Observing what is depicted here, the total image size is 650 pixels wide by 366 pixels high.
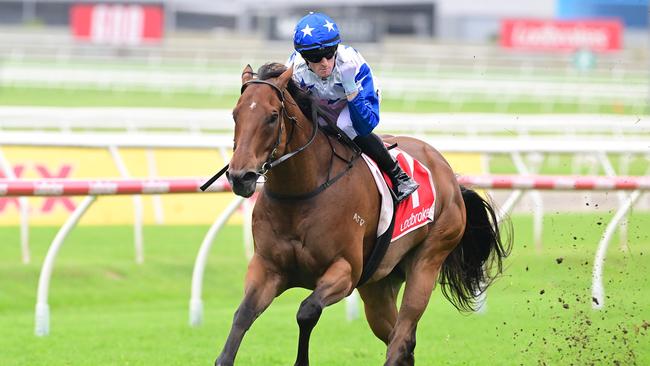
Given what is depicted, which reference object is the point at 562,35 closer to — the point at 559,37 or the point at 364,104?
the point at 559,37

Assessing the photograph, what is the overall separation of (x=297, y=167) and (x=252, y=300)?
0.57 metres

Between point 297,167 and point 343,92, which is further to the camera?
point 343,92

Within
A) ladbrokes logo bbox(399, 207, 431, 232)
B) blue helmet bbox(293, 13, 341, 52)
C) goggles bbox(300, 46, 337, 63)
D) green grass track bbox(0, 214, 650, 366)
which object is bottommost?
green grass track bbox(0, 214, 650, 366)

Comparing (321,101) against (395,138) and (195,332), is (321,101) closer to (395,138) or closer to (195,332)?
(395,138)

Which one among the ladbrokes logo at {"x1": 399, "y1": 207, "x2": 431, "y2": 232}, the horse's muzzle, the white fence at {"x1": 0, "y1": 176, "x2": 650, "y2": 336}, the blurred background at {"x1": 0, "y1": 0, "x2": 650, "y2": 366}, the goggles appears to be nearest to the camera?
the horse's muzzle

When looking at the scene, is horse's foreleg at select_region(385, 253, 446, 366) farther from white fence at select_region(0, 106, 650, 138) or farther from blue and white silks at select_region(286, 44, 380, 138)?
white fence at select_region(0, 106, 650, 138)

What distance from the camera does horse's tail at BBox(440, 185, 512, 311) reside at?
6.08m

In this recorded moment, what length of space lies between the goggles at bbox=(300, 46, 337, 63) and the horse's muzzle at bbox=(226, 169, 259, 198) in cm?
79

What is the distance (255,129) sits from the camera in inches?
169

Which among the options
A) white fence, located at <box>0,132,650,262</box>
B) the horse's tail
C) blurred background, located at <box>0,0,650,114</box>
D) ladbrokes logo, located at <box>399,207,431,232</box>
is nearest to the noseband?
ladbrokes logo, located at <box>399,207,431,232</box>

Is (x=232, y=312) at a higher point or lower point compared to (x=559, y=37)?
lower

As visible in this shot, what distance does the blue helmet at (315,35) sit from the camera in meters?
4.71

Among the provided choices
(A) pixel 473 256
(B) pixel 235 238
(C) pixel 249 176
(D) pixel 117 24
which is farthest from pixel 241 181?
(D) pixel 117 24

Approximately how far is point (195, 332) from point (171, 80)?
19.5 metres
